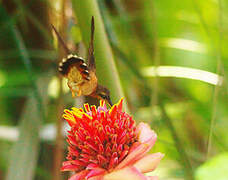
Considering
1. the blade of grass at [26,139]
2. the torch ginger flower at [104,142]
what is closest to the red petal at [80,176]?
the torch ginger flower at [104,142]

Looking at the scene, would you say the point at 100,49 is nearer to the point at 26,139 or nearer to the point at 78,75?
the point at 78,75

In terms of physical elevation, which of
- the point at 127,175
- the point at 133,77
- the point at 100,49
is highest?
the point at 133,77

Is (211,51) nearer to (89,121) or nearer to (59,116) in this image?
(59,116)

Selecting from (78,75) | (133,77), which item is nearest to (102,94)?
(78,75)

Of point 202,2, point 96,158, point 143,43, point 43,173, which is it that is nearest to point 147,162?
point 96,158

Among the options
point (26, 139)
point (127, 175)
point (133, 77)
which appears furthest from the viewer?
point (133, 77)

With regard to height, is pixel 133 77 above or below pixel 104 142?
above

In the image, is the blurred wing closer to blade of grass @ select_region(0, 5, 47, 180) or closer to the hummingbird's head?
the hummingbird's head
